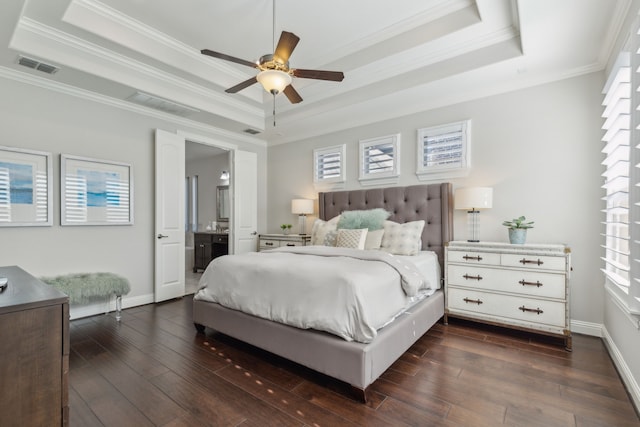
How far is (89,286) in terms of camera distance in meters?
3.25

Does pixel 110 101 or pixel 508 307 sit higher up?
pixel 110 101

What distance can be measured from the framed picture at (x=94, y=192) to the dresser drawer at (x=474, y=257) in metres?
3.95

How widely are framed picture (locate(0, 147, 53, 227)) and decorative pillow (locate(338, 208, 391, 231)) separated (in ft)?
10.7

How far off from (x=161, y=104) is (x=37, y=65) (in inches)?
47.1

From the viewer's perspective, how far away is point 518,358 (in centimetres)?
253

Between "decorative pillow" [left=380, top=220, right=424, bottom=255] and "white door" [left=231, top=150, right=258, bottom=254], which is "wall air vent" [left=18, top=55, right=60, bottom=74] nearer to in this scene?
"white door" [left=231, top=150, right=258, bottom=254]

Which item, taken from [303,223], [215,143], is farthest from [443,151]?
[215,143]

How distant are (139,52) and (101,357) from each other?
2943 millimetres

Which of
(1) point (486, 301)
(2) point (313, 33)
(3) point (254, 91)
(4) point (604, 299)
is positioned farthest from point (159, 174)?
(4) point (604, 299)

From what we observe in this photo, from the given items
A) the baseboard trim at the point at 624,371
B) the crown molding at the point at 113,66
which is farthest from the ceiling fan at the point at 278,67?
the baseboard trim at the point at 624,371

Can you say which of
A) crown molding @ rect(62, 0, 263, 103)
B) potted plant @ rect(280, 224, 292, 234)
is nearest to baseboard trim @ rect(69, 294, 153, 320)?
potted plant @ rect(280, 224, 292, 234)

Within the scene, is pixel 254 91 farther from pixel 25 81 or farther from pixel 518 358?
pixel 518 358

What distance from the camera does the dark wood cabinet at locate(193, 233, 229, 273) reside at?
6155 mm

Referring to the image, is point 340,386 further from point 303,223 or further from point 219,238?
point 219,238
